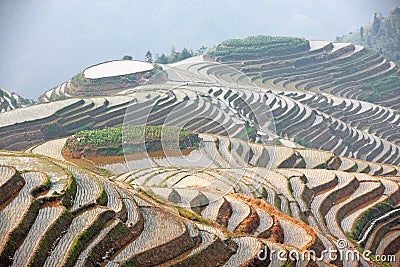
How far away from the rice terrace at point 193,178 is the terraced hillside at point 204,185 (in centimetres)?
5

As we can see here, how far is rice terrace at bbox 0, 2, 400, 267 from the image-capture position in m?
11.2

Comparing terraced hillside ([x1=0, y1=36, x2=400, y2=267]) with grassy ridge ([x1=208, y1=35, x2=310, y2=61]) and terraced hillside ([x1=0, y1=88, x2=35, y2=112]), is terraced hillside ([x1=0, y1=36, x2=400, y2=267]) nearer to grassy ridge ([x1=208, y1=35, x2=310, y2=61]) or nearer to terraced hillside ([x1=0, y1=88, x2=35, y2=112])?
terraced hillside ([x1=0, y1=88, x2=35, y2=112])

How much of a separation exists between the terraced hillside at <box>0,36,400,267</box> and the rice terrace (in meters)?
0.05

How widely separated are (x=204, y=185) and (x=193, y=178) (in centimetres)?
93

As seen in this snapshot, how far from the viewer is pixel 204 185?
15422 millimetres

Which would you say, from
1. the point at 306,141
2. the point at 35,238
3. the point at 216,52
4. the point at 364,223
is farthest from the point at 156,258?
the point at 216,52

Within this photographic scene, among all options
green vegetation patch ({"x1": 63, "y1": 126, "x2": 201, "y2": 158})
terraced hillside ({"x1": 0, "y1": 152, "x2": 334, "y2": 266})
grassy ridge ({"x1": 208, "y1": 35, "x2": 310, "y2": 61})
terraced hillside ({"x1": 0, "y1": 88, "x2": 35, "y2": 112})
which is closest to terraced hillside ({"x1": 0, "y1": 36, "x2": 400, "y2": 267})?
terraced hillside ({"x1": 0, "y1": 152, "x2": 334, "y2": 266})

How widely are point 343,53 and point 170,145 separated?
3435 centimetres

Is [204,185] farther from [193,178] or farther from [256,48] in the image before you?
[256,48]

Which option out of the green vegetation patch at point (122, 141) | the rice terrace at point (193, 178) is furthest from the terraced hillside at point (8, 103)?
the green vegetation patch at point (122, 141)

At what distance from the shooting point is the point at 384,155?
32.2 meters

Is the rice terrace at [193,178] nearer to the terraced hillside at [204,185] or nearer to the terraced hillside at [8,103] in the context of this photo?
the terraced hillside at [204,185]

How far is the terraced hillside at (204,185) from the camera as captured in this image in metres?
11.1

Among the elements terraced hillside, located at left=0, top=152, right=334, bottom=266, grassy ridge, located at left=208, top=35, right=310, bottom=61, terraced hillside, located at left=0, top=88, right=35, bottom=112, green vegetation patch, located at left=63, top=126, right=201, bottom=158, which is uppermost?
grassy ridge, located at left=208, top=35, right=310, bottom=61
